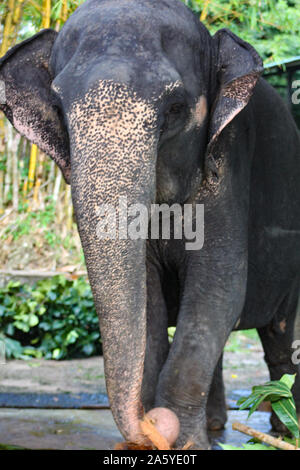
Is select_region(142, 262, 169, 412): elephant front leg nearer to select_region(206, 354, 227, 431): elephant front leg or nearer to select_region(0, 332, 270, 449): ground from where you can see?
select_region(0, 332, 270, 449): ground

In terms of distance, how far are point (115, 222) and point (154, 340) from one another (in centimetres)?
109

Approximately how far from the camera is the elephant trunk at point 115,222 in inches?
94.2

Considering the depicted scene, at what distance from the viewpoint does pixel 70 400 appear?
194 inches

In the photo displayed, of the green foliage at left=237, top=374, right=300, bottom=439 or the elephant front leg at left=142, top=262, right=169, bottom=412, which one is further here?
the elephant front leg at left=142, top=262, right=169, bottom=412

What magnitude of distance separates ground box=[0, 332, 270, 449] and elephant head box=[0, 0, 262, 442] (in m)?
1.51

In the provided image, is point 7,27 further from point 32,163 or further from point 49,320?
point 49,320

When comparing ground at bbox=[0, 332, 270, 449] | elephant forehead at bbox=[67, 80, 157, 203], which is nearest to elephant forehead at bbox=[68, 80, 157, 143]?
elephant forehead at bbox=[67, 80, 157, 203]

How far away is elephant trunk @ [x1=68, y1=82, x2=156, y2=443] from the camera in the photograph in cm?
239

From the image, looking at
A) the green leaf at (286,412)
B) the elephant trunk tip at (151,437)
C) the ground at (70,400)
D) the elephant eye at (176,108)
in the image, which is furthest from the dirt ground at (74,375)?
the elephant eye at (176,108)

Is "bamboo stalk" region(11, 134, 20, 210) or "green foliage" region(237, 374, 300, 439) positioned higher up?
"green foliage" region(237, 374, 300, 439)

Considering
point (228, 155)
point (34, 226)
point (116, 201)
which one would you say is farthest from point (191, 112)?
point (34, 226)

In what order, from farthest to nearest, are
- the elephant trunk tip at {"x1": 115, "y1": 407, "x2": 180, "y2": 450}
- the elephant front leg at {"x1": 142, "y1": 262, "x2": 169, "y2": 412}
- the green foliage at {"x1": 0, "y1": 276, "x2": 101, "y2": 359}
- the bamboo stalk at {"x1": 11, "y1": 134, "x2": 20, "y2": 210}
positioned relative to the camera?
the bamboo stalk at {"x1": 11, "y1": 134, "x2": 20, "y2": 210} → the green foliage at {"x1": 0, "y1": 276, "x2": 101, "y2": 359} → the elephant front leg at {"x1": 142, "y1": 262, "x2": 169, "y2": 412} → the elephant trunk tip at {"x1": 115, "y1": 407, "x2": 180, "y2": 450}

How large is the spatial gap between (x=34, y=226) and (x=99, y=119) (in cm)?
575
